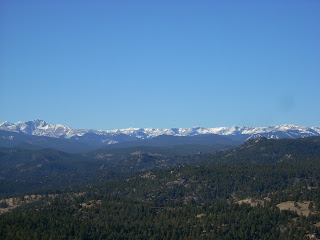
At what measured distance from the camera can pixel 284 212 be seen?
7756 inches

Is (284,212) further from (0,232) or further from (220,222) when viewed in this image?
(0,232)

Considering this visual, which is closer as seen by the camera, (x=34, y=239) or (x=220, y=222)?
(x=34, y=239)

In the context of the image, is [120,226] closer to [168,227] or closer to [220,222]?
[168,227]

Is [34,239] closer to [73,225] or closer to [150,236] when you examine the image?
[73,225]

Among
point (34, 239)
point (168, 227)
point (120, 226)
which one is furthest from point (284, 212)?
point (34, 239)

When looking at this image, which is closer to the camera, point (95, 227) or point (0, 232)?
point (0, 232)

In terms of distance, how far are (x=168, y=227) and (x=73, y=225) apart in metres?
35.2

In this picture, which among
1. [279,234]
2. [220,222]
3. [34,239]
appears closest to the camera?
[34,239]

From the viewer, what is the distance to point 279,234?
17975cm

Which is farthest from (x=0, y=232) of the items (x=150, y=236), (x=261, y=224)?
(x=261, y=224)

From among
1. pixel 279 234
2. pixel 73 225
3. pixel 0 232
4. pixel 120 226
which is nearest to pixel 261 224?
pixel 279 234

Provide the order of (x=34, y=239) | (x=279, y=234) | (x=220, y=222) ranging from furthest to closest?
1. (x=220, y=222)
2. (x=279, y=234)
3. (x=34, y=239)

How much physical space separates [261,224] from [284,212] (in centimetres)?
1443

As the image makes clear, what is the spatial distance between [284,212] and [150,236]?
54.3m
